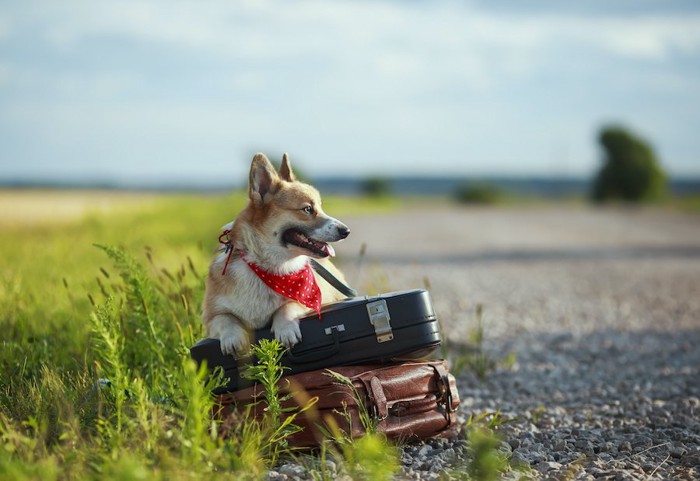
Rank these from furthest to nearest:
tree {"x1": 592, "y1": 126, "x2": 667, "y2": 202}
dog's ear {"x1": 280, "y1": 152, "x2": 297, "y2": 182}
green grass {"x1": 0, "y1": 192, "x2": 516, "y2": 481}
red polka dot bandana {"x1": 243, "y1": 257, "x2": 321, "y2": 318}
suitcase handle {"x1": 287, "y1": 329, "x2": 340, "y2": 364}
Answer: tree {"x1": 592, "y1": 126, "x2": 667, "y2": 202}
dog's ear {"x1": 280, "y1": 152, "x2": 297, "y2": 182}
red polka dot bandana {"x1": 243, "y1": 257, "x2": 321, "y2": 318}
suitcase handle {"x1": 287, "y1": 329, "x2": 340, "y2": 364}
green grass {"x1": 0, "y1": 192, "x2": 516, "y2": 481}

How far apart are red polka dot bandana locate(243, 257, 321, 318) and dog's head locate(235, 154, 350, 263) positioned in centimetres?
12

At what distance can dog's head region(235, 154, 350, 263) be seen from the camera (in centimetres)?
427

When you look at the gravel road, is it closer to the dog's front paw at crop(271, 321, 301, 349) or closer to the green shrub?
the dog's front paw at crop(271, 321, 301, 349)

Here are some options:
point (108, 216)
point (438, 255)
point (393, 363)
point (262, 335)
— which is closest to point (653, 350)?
point (393, 363)

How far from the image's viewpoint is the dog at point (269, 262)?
4.14 meters

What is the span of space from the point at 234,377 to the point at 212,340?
0.25 meters

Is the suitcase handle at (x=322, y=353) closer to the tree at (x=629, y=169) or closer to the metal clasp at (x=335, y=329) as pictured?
the metal clasp at (x=335, y=329)

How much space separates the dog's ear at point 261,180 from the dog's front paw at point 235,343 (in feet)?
2.89

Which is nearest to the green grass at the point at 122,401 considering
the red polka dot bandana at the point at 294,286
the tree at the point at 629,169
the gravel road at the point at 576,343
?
the red polka dot bandana at the point at 294,286

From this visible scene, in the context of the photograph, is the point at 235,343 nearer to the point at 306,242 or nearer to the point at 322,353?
the point at 322,353

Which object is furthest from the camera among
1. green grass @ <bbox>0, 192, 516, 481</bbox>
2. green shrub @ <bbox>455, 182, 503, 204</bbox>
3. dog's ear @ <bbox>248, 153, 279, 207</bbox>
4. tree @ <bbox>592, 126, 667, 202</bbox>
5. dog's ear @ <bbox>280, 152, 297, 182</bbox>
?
green shrub @ <bbox>455, 182, 503, 204</bbox>

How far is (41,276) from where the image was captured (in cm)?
794

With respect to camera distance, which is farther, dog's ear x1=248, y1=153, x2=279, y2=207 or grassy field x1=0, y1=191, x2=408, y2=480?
dog's ear x1=248, y1=153, x2=279, y2=207

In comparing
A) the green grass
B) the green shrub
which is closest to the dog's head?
the green grass
